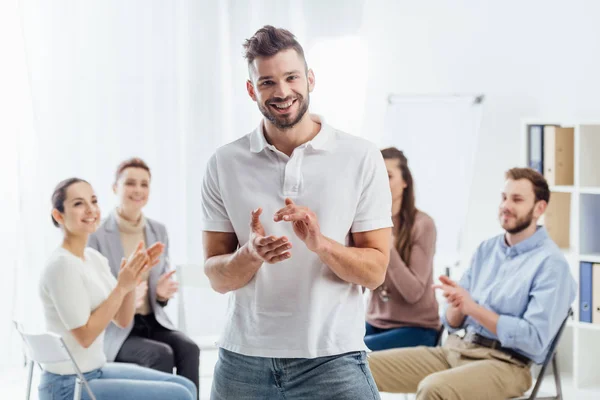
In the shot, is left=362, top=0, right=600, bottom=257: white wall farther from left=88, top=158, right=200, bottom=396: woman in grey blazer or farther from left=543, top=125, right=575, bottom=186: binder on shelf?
left=88, top=158, right=200, bottom=396: woman in grey blazer

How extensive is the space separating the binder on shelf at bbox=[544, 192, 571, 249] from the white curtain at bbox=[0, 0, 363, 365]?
1.50m

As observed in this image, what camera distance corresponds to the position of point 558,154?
4594mm

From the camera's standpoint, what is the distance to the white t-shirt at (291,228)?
1754 mm

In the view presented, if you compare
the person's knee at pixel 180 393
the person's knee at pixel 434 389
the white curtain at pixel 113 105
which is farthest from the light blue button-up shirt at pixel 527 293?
the white curtain at pixel 113 105

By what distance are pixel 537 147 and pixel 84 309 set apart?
2.80 meters

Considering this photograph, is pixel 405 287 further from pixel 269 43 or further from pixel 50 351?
pixel 269 43

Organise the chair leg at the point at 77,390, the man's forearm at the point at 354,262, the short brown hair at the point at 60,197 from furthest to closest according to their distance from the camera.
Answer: the short brown hair at the point at 60,197
the chair leg at the point at 77,390
the man's forearm at the point at 354,262

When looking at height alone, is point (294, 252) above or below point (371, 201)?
below

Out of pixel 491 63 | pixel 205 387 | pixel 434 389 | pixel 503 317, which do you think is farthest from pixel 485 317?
pixel 491 63

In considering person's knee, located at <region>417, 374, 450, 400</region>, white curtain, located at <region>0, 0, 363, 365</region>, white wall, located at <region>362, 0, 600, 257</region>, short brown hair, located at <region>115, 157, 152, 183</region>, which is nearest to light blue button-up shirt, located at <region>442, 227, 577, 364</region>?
person's knee, located at <region>417, 374, 450, 400</region>

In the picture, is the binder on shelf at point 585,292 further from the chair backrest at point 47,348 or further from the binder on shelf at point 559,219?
the chair backrest at point 47,348

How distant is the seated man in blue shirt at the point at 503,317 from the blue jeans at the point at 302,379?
3.75 feet

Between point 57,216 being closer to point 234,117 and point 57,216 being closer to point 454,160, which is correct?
point 234,117

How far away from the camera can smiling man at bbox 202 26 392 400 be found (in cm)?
175
